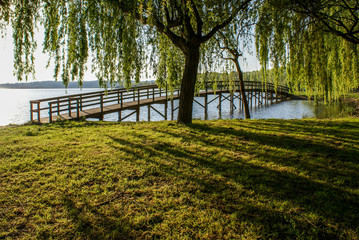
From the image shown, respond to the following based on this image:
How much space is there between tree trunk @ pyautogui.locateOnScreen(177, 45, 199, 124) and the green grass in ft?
7.73

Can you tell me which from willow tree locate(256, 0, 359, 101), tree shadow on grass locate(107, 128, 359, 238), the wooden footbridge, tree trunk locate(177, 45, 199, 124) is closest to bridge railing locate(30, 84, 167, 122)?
the wooden footbridge

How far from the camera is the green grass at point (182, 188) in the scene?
94.3 inches

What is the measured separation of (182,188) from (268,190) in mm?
1148

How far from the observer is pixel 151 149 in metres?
5.09

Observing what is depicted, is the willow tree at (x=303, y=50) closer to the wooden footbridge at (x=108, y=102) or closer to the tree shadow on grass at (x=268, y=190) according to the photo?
the wooden footbridge at (x=108, y=102)

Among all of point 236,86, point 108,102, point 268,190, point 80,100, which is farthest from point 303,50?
point 236,86

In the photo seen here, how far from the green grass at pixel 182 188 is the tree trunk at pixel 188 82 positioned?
236 centimetres

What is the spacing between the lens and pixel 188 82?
7867mm

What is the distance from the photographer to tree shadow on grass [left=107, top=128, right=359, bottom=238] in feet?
7.97

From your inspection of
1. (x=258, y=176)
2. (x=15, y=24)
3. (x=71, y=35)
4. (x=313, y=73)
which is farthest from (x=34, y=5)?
(x=313, y=73)

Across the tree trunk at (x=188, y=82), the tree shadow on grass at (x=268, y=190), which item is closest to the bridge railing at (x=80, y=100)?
the tree trunk at (x=188, y=82)

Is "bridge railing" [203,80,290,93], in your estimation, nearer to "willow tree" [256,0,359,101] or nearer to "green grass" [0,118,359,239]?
"willow tree" [256,0,359,101]

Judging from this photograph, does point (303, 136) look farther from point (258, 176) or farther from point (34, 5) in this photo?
point (34, 5)

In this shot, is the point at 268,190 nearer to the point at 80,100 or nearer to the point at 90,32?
the point at 90,32
